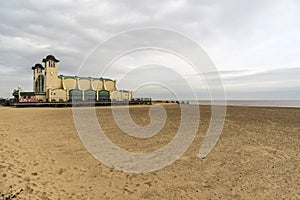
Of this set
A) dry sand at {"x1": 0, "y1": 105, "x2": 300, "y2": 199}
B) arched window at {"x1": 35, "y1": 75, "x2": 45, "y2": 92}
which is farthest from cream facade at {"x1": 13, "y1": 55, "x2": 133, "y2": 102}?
dry sand at {"x1": 0, "y1": 105, "x2": 300, "y2": 199}

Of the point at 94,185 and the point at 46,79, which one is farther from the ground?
the point at 46,79

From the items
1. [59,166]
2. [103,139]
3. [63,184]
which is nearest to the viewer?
[63,184]

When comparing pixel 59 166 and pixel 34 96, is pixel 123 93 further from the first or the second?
pixel 59 166

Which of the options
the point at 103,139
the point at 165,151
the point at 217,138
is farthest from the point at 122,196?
Result: the point at 217,138

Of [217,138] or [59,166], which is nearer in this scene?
[59,166]

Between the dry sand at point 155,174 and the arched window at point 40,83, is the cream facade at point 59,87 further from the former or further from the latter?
the dry sand at point 155,174

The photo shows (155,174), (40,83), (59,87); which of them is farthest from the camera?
(40,83)

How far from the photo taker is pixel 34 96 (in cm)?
4509

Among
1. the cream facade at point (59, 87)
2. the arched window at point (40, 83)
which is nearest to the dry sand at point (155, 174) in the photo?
the cream facade at point (59, 87)

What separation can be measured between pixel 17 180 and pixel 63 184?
1179 mm

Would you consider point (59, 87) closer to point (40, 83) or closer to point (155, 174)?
point (40, 83)

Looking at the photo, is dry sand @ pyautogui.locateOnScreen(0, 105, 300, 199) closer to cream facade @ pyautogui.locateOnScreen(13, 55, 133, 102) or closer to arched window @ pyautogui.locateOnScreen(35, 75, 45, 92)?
cream facade @ pyautogui.locateOnScreen(13, 55, 133, 102)

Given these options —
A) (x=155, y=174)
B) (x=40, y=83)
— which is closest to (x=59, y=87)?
(x=40, y=83)

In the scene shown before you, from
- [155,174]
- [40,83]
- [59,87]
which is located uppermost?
[40,83]
